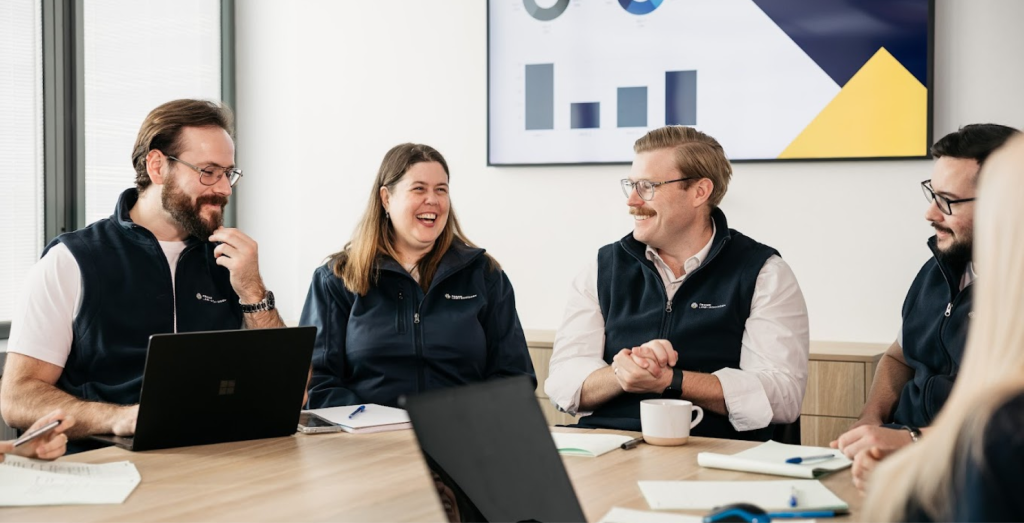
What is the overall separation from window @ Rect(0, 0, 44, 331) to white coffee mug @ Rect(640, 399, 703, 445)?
2.69 metres

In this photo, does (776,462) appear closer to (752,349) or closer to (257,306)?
(752,349)

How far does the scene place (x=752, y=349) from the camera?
2.57 metres

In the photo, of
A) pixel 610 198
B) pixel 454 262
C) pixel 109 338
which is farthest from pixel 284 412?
pixel 610 198

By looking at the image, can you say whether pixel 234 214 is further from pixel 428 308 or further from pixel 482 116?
pixel 428 308

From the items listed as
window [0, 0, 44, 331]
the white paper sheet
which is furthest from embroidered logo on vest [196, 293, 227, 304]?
the white paper sheet

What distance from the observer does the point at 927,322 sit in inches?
103

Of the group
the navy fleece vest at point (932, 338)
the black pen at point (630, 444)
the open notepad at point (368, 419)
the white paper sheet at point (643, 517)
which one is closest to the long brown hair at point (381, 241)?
the open notepad at point (368, 419)

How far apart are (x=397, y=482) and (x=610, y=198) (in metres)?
2.63

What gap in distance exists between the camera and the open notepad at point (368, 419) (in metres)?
2.11

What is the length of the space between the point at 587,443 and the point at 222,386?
73 centimetres

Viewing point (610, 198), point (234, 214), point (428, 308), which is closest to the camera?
point (428, 308)

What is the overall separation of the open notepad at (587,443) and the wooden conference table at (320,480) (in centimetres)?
2

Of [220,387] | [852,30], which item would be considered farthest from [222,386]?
[852,30]

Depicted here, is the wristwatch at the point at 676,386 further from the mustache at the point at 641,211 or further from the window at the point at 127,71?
the window at the point at 127,71
